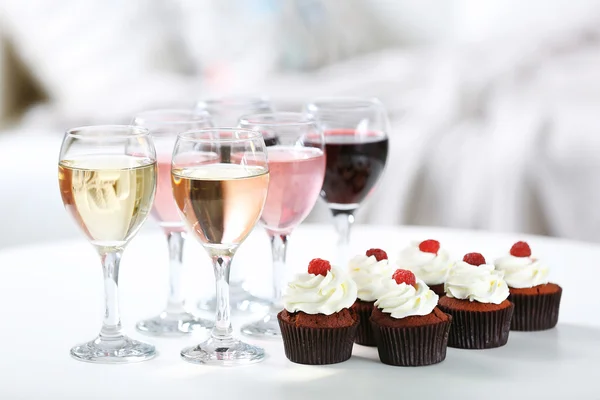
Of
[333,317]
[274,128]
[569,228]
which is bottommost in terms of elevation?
[569,228]

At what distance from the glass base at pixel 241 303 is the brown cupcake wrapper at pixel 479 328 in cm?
30

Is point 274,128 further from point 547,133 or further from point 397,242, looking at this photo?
point 547,133

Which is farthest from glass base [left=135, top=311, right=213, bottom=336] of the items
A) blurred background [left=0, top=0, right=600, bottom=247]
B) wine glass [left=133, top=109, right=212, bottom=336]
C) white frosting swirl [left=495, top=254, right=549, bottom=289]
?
blurred background [left=0, top=0, right=600, bottom=247]

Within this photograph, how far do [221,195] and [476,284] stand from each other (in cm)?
32

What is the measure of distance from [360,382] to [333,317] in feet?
0.34

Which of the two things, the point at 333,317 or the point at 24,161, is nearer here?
the point at 333,317

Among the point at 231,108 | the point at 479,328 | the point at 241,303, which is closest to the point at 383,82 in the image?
the point at 231,108

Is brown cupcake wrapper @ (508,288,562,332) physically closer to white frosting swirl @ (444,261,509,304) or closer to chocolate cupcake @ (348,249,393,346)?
white frosting swirl @ (444,261,509,304)

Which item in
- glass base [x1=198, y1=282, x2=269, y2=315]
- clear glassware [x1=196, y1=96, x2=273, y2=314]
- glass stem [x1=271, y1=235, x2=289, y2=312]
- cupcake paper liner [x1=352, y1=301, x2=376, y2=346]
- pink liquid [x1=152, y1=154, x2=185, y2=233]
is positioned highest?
clear glassware [x1=196, y1=96, x2=273, y2=314]

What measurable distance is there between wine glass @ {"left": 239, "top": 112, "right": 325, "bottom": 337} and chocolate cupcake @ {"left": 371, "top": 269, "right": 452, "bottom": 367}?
17cm

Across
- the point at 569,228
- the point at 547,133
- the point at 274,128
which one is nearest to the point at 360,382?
the point at 274,128

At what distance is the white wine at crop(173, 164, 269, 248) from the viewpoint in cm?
112

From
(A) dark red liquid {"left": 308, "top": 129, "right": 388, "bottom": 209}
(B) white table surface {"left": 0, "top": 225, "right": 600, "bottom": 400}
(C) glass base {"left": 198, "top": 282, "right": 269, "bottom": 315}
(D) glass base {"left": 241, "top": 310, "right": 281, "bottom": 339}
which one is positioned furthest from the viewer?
(A) dark red liquid {"left": 308, "top": 129, "right": 388, "bottom": 209}

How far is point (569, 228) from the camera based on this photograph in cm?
288
